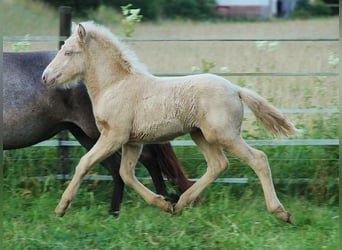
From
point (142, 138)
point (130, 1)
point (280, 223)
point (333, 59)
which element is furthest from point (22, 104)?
point (130, 1)

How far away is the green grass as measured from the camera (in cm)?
522

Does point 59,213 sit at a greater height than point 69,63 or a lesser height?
lesser

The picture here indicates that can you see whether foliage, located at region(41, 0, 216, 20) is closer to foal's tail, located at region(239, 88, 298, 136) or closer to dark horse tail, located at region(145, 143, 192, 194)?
dark horse tail, located at region(145, 143, 192, 194)

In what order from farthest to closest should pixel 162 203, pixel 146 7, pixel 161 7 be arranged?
pixel 161 7 < pixel 146 7 < pixel 162 203

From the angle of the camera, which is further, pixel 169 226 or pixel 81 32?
pixel 81 32

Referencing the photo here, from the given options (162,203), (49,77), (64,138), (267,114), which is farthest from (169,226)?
(64,138)

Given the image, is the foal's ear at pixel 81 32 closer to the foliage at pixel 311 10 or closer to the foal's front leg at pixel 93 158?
the foal's front leg at pixel 93 158

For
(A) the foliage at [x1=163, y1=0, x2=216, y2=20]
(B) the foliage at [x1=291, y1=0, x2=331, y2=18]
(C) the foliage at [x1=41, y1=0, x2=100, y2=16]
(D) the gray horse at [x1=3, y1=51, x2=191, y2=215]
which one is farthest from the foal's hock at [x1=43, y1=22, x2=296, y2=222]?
(B) the foliage at [x1=291, y1=0, x2=331, y2=18]

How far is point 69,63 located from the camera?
19.4 feet

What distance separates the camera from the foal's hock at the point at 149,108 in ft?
18.8

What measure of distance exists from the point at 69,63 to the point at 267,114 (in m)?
1.60

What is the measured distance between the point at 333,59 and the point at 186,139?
1.65 m

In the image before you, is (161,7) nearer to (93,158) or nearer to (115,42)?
(115,42)

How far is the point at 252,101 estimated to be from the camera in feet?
19.0
